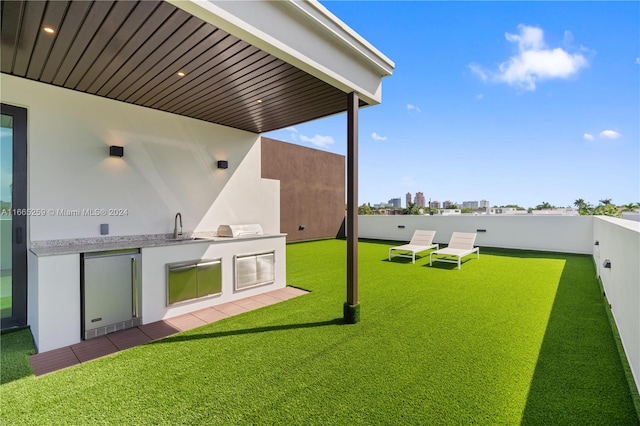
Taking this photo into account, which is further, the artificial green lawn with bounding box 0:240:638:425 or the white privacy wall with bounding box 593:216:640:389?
the white privacy wall with bounding box 593:216:640:389

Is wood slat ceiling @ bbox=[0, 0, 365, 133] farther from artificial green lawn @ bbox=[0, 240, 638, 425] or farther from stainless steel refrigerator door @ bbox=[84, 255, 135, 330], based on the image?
artificial green lawn @ bbox=[0, 240, 638, 425]

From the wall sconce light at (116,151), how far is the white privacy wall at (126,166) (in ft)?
0.26

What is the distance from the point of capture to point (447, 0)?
662 centimetres

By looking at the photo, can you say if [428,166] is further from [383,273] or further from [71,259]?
[71,259]

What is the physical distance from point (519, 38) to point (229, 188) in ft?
36.7

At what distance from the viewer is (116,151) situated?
13.9ft

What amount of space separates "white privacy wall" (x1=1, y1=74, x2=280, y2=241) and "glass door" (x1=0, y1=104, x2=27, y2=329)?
4.8 inches

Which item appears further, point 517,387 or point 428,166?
point 428,166

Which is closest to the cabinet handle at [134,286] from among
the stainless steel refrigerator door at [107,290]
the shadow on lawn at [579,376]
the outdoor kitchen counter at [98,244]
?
the stainless steel refrigerator door at [107,290]

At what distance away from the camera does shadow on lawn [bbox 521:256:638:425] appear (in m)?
1.99

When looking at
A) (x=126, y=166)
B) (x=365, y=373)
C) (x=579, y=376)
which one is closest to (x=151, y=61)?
(x=126, y=166)

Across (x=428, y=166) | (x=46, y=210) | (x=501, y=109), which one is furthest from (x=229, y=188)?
(x=428, y=166)

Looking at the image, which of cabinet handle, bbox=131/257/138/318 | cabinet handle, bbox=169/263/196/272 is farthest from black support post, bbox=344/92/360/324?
cabinet handle, bbox=131/257/138/318

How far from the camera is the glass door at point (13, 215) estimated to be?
3.54 m
